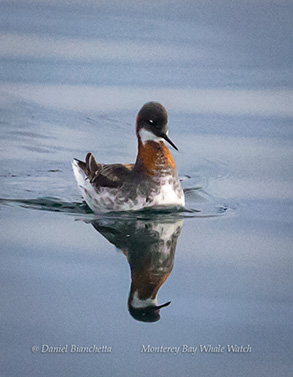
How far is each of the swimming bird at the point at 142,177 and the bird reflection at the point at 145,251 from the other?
8cm

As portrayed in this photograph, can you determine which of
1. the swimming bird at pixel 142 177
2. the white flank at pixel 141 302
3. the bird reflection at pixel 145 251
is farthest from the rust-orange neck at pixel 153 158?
the white flank at pixel 141 302

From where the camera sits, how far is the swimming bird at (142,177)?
12.9 feet

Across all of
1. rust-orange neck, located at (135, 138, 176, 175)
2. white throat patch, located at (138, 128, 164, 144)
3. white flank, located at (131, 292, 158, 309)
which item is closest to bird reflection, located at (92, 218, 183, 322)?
white flank, located at (131, 292, 158, 309)

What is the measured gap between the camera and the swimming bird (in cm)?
393

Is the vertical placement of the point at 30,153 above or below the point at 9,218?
Result: above

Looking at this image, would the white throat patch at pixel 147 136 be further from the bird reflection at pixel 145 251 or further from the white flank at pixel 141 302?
the white flank at pixel 141 302

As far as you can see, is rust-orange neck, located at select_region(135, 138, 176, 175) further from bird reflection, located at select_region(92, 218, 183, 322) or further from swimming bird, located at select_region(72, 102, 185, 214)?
bird reflection, located at select_region(92, 218, 183, 322)

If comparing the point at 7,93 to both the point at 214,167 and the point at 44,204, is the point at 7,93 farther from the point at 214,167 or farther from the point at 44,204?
the point at 214,167

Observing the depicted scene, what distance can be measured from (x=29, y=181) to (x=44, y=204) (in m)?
0.11

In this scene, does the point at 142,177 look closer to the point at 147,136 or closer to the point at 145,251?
the point at 147,136

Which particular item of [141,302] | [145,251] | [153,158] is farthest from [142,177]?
[141,302]

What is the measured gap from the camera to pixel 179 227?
3855 mm

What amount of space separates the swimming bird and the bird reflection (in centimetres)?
8

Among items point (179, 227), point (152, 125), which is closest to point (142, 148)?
point (152, 125)
